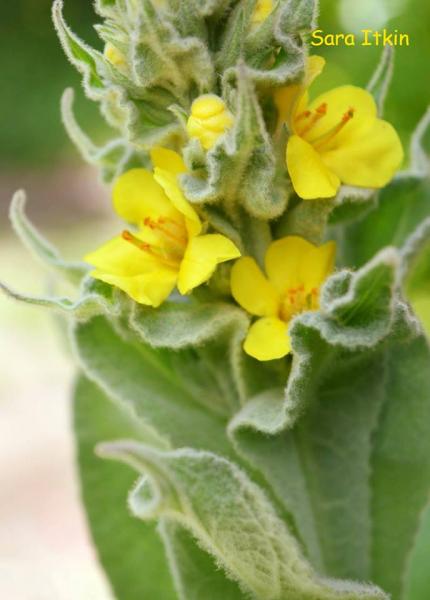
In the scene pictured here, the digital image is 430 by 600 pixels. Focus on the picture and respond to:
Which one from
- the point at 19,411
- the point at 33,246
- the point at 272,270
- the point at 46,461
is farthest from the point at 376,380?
the point at 19,411

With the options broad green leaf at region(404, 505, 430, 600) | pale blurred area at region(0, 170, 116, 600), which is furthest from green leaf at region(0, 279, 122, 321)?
pale blurred area at region(0, 170, 116, 600)

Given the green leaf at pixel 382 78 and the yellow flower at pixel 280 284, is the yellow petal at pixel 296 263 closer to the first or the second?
the yellow flower at pixel 280 284

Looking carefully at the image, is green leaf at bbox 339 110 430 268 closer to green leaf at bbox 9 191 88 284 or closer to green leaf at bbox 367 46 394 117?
green leaf at bbox 367 46 394 117

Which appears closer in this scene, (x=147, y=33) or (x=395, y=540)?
(x=147, y=33)

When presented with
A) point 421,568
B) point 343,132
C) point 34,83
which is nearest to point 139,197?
point 343,132

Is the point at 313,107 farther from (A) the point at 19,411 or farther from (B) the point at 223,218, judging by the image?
(A) the point at 19,411

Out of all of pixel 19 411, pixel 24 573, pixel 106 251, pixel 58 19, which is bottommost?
pixel 19 411
